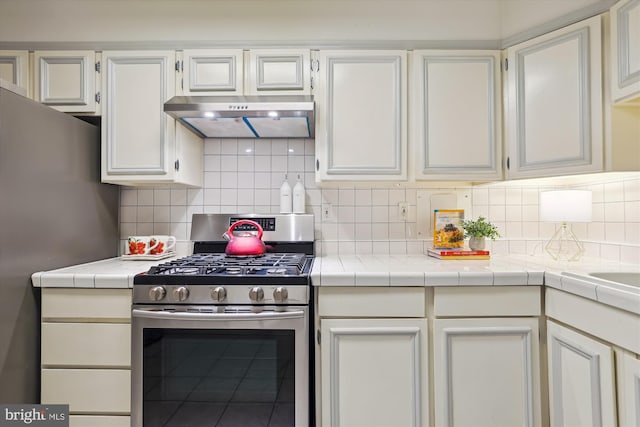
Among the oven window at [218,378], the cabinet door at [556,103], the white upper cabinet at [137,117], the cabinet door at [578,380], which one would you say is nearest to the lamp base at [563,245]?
the cabinet door at [556,103]

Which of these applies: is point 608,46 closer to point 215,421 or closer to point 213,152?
point 213,152

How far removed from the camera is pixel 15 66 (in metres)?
1.78

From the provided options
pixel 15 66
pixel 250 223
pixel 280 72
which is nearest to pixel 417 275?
pixel 250 223

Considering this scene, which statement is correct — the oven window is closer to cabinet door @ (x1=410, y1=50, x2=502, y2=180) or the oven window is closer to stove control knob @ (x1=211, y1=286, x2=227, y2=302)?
stove control knob @ (x1=211, y1=286, x2=227, y2=302)

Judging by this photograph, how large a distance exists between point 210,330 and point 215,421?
1.24ft

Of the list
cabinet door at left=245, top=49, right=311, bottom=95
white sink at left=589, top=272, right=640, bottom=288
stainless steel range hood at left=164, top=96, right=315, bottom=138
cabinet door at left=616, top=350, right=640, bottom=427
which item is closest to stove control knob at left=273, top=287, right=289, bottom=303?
stainless steel range hood at left=164, top=96, right=315, bottom=138

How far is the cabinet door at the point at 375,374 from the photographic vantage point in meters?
1.41

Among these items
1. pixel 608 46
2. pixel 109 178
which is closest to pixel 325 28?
pixel 608 46

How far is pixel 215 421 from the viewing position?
4.62 feet

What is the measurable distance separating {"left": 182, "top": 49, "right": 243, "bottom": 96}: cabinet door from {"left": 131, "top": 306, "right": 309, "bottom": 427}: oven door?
112 cm

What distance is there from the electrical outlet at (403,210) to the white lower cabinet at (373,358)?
2.42 feet

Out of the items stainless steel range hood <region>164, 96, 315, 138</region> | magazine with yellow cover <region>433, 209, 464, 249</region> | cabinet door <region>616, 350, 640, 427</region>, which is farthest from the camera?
magazine with yellow cover <region>433, 209, 464, 249</region>

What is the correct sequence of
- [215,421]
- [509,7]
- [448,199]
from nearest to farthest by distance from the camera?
[215,421] → [509,7] → [448,199]

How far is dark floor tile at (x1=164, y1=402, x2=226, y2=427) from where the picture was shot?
1.41 meters
